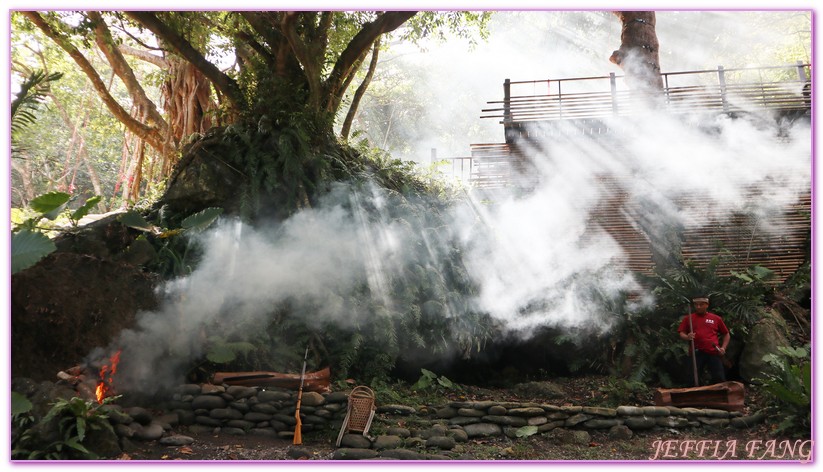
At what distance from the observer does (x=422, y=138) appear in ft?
79.4

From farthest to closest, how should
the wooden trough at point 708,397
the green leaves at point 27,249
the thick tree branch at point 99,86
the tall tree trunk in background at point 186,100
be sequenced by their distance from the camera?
the tall tree trunk in background at point 186,100 → the thick tree branch at point 99,86 → the wooden trough at point 708,397 → the green leaves at point 27,249

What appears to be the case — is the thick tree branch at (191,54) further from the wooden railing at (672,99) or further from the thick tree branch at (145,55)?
the wooden railing at (672,99)

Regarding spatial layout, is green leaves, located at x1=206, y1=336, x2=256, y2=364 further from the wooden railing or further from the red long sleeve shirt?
the wooden railing

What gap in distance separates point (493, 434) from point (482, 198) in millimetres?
4958

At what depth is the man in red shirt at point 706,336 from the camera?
635 cm

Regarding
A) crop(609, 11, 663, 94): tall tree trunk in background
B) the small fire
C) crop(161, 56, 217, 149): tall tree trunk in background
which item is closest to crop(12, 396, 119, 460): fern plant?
the small fire

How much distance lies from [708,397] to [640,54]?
645 cm

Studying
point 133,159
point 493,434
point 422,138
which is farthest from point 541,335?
point 422,138

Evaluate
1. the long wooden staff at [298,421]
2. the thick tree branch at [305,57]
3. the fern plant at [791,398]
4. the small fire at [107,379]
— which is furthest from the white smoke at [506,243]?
the fern plant at [791,398]

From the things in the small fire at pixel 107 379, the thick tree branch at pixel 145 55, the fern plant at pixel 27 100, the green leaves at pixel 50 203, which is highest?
the thick tree branch at pixel 145 55

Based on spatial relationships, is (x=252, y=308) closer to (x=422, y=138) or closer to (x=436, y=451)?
(x=436, y=451)

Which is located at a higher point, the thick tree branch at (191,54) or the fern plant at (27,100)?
the thick tree branch at (191,54)

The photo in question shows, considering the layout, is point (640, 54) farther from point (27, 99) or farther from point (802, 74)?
point (27, 99)

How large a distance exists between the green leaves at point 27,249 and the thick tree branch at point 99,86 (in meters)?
4.79
